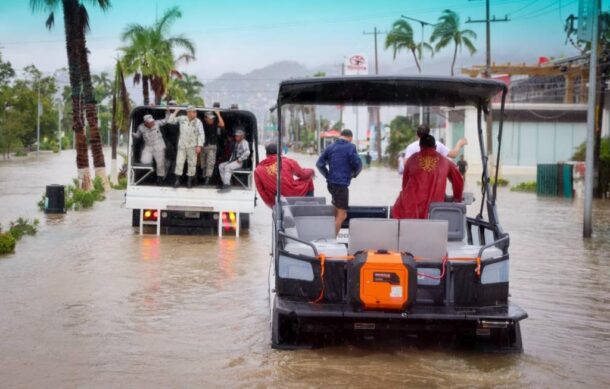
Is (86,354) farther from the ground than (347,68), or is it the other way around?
(347,68)

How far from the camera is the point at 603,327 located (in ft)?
Answer: 32.8

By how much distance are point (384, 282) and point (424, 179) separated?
2.61 m

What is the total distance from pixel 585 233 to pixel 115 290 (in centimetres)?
1091

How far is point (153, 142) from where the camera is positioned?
18.8 meters

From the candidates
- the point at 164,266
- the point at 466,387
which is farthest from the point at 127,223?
the point at 466,387

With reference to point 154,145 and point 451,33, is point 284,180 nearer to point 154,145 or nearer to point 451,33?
point 154,145

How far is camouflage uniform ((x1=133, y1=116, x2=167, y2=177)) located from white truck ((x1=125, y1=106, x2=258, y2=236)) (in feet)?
0.47

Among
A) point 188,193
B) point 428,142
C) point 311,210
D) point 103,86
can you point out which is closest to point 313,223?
point 311,210

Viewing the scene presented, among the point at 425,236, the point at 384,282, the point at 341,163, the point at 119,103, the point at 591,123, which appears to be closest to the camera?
the point at 384,282

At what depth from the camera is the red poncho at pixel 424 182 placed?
10.1 m

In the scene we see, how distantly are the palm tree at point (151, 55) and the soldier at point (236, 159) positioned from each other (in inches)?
851

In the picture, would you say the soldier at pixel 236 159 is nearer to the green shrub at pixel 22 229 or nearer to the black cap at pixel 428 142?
the green shrub at pixel 22 229

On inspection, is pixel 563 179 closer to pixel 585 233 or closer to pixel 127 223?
pixel 585 233

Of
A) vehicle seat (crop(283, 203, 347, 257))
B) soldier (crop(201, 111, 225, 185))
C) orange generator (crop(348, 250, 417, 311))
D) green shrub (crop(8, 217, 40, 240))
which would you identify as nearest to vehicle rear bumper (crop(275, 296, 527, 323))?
orange generator (crop(348, 250, 417, 311))
